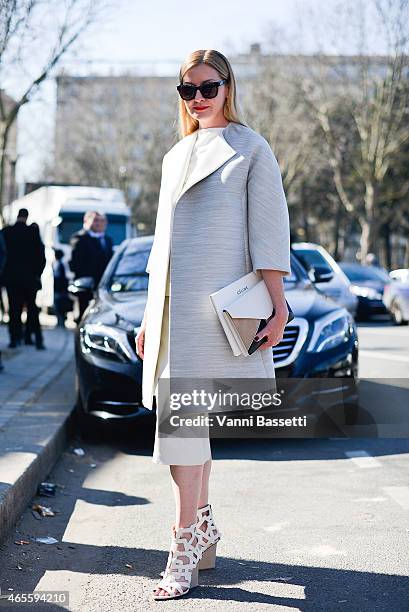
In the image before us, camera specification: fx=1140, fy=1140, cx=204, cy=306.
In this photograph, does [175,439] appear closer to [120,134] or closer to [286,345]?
[286,345]

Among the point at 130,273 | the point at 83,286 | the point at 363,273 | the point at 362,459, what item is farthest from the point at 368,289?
the point at 362,459

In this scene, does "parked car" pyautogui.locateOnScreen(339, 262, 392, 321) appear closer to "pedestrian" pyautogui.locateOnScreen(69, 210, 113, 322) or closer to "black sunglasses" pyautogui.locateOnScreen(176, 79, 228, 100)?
"pedestrian" pyautogui.locateOnScreen(69, 210, 113, 322)

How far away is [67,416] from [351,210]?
40003 millimetres

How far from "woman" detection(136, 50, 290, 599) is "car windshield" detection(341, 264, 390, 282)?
22.2m

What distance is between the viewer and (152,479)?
6836mm

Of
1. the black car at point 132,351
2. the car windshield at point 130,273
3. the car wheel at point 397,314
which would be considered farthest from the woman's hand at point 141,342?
the car wheel at point 397,314

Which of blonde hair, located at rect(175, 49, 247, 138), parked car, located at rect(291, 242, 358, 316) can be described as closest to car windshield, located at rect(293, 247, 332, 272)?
parked car, located at rect(291, 242, 358, 316)

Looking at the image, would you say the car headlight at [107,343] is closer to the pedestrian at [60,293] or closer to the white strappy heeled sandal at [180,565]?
the white strappy heeled sandal at [180,565]

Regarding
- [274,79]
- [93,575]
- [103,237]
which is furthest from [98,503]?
[274,79]

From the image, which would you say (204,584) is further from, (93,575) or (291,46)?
(291,46)

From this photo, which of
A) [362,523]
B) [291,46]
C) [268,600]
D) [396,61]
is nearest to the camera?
[268,600]

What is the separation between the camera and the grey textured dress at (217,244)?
414 cm

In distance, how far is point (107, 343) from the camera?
26.5ft

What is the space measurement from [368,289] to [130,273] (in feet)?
53.3
